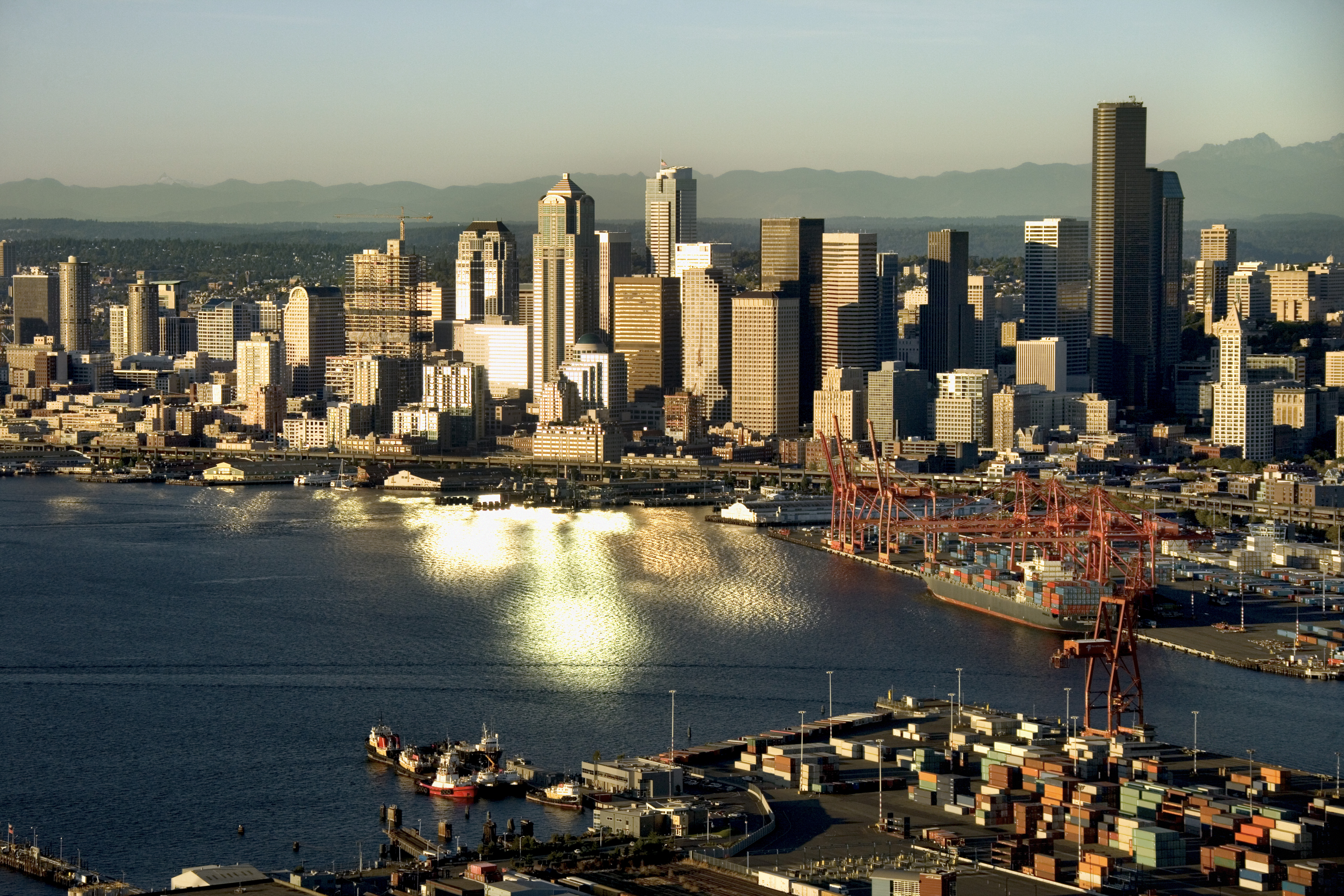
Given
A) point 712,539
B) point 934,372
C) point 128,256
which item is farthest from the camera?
point 128,256

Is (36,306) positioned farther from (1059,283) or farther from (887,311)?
(1059,283)

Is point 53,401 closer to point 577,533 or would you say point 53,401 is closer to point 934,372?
point 934,372

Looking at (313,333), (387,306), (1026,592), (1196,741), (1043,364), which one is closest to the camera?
(1196,741)

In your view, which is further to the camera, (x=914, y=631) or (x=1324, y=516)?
(x=1324, y=516)

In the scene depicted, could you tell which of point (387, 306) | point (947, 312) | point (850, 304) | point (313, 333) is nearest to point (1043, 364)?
point (947, 312)

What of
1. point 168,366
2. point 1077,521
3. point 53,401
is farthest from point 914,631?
point 168,366

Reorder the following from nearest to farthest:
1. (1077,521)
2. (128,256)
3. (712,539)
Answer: (1077,521) → (712,539) → (128,256)

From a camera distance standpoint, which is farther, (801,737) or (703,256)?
(703,256)

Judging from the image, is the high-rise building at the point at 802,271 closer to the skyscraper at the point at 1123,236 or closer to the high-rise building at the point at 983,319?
the high-rise building at the point at 983,319
